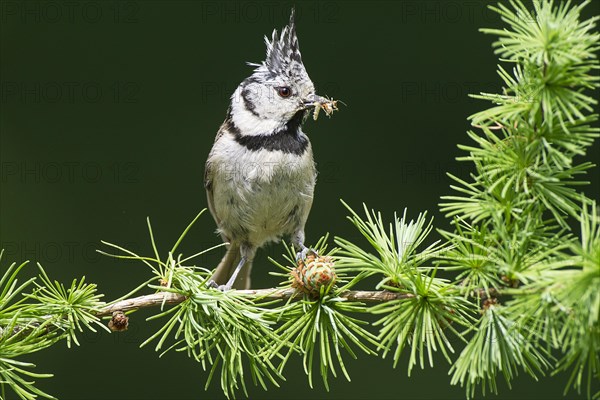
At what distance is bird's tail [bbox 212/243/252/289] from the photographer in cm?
283

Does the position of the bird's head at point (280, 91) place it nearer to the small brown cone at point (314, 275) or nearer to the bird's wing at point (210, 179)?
the bird's wing at point (210, 179)

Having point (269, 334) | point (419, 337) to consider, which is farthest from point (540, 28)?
point (269, 334)

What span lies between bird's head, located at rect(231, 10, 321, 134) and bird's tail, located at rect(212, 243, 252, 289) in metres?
0.56

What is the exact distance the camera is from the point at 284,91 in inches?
98.8

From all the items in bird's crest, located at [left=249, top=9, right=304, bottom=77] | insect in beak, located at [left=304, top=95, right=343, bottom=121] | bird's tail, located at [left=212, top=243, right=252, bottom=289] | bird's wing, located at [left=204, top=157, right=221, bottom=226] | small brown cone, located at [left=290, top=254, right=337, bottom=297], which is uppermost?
bird's crest, located at [left=249, top=9, right=304, bottom=77]

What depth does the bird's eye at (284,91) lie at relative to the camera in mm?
2502

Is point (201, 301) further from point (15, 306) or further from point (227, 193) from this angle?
point (227, 193)

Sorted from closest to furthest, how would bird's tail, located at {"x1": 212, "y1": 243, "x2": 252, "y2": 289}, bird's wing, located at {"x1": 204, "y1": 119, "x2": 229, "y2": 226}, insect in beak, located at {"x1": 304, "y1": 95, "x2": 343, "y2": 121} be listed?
1. insect in beak, located at {"x1": 304, "y1": 95, "x2": 343, "y2": 121}
2. bird's wing, located at {"x1": 204, "y1": 119, "x2": 229, "y2": 226}
3. bird's tail, located at {"x1": 212, "y1": 243, "x2": 252, "y2": 289}

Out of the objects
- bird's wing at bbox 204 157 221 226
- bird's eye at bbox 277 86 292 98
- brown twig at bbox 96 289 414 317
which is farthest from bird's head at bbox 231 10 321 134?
brown twig at bbox 96 289 414 317

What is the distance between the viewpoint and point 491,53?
11.7 ft

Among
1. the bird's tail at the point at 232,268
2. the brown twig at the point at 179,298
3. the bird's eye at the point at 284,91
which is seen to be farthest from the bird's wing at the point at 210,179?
the brown twig at the point at 179,298

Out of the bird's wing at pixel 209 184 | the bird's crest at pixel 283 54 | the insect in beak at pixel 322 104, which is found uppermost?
the bird's crest at pixel 283 54

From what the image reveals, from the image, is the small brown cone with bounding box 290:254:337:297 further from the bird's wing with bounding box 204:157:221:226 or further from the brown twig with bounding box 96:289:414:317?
the bird's wing with bounding box 204:157:221:226

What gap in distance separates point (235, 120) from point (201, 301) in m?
1.29
